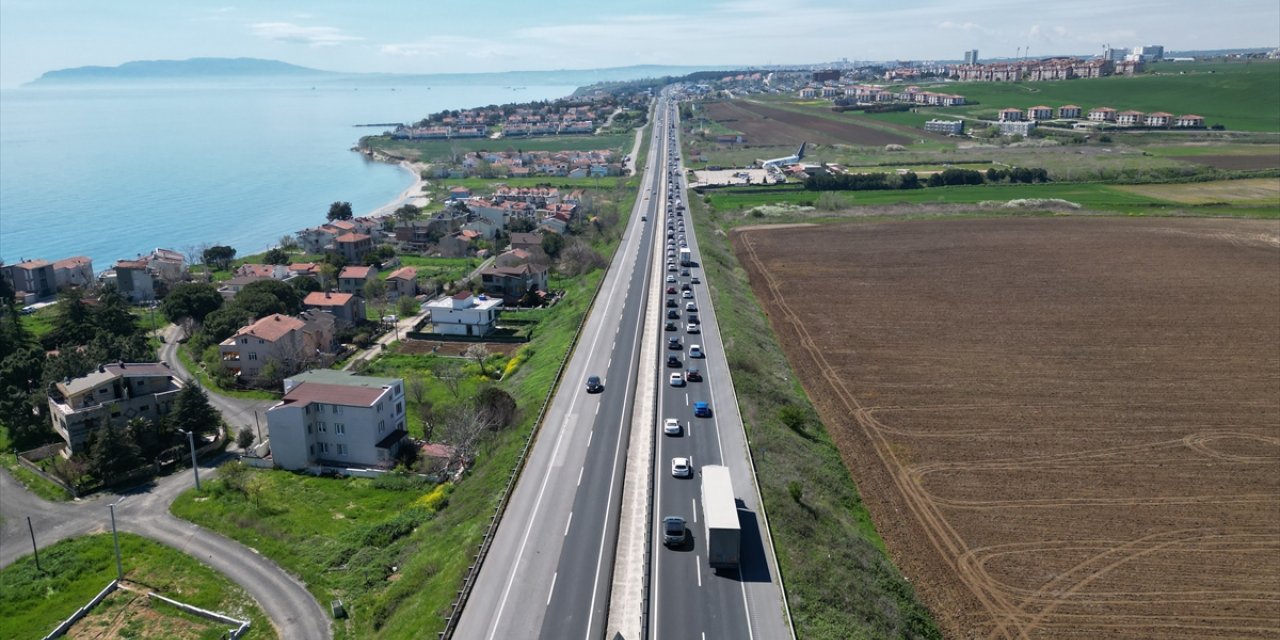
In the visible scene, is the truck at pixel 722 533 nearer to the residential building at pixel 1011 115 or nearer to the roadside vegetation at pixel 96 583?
the roadside vegetation at pixel 96 583

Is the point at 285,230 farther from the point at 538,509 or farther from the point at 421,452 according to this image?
the point at 538,509

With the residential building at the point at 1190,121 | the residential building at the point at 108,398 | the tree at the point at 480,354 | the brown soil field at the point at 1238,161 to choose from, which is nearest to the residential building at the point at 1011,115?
the residential building at the point at 1190,121

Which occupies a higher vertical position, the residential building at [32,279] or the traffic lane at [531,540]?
the residential building at [32,279]

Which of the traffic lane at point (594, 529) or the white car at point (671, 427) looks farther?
the white car at point (671, 427)

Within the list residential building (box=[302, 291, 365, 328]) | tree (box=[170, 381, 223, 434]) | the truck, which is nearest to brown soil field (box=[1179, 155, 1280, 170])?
residential building (box=[302, 291, 365, 328])

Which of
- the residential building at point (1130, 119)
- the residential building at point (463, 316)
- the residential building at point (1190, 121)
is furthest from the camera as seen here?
the residential building at point (1130, 119)

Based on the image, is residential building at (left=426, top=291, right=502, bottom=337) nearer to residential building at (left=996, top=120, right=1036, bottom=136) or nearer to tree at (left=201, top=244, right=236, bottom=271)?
tree at (left=201, top=244, right=236, bottom=271)

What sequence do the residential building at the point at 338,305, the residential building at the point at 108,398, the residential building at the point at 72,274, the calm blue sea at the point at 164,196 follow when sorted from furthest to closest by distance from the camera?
1. the calm blue sea at the point at 164,196
2. the residential building at the point at 72,274
3. the residential building at the point at 338,305
4. the residential building at the point at 108,398

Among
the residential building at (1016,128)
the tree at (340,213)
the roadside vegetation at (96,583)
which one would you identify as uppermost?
the residential building at (1016,128)
